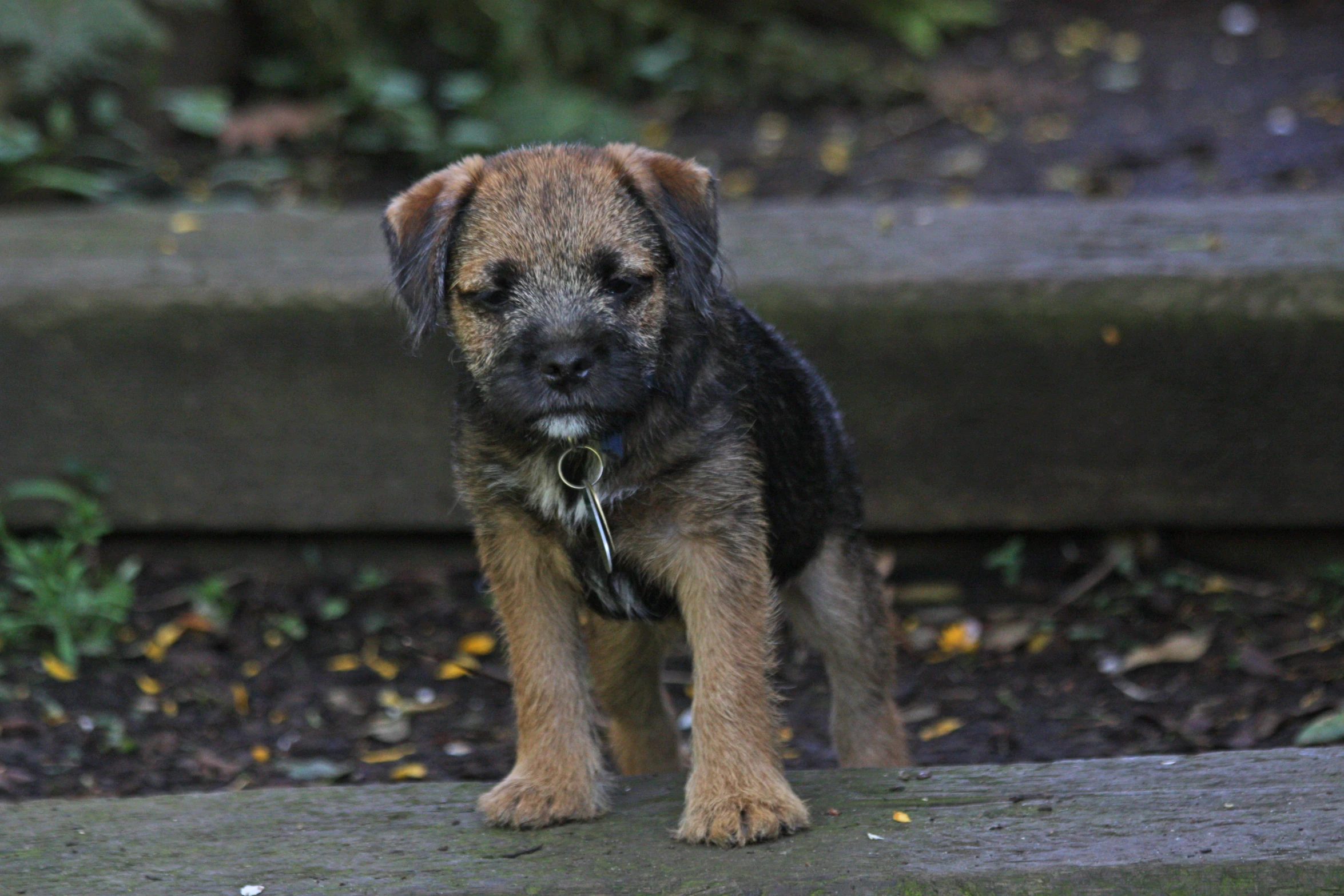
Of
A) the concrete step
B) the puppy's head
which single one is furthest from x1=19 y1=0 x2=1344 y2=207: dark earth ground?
the puppy's head

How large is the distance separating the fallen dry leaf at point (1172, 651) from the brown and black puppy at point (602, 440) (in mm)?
1720

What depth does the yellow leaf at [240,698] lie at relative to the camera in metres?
4.82

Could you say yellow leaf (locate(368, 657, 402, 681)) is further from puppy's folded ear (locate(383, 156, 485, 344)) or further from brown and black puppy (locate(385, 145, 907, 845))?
puppy's folded ear (locate(383, 156, 485, 344))

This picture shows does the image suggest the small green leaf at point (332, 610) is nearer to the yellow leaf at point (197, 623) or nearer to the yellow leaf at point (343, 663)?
the yellow leaf at point (343, 663)

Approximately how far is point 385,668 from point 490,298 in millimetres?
2203

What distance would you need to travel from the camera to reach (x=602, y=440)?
320 centimetres

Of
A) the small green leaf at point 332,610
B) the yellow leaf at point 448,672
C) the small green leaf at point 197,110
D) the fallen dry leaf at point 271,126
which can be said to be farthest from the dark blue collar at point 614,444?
the fallen dry leaf at point 271,126

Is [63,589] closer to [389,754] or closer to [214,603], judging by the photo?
[214,603]

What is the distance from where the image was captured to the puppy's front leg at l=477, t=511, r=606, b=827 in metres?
3.34

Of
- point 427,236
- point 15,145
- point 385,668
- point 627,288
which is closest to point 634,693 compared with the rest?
point 627,288

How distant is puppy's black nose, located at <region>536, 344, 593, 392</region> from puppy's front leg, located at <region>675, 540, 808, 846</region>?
472 millimetres

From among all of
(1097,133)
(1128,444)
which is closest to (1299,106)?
(1097,133)

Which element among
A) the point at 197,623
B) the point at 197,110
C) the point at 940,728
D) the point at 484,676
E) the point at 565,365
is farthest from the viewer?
the point at 197,110

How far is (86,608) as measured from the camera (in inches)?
196
